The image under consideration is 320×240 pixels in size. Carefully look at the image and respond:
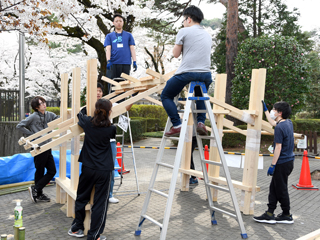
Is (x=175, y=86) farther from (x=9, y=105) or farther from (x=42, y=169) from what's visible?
(x=9, y=105)

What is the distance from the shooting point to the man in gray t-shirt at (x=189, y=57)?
12.3 ft

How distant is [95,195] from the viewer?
3.72 metres

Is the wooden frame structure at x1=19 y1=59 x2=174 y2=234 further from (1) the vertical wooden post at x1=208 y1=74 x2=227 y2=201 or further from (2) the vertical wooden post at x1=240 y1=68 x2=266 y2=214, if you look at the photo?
(2) the vertical wooden post at x1=240 y1=68 x2=266 y2=214

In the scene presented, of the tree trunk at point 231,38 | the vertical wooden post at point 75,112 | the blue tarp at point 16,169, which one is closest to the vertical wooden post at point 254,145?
the vertical wooden post at point 75,112

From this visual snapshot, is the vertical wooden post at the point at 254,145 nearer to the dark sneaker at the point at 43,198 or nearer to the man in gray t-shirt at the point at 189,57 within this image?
the man in gray t-shirt at the point at 189,57

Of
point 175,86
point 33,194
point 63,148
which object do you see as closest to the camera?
point 175,86

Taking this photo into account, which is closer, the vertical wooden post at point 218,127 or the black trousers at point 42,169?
the black trousers at point 42,169

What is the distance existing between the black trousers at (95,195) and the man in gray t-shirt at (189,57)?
3.41ft

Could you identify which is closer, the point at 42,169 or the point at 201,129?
the point at 201,129

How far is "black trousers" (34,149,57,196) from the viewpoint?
5348mm

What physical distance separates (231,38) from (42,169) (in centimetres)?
1106

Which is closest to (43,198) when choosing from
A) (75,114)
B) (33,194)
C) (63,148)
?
(33,194)

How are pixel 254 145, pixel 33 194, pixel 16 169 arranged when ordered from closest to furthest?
pixel 254 145, pixel 33 194, pixel 16 169

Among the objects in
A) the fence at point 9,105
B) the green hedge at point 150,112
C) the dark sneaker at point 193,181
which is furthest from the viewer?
the green hedge at point 150,112
